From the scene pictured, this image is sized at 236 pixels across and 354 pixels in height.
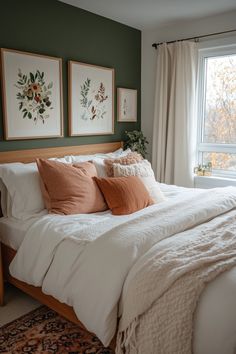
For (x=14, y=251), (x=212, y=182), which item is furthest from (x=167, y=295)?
(x=212, y=182)

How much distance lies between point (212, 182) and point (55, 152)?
1.81m

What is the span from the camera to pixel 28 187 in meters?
2.45

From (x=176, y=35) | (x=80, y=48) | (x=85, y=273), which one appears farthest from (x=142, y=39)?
(x=85, y=273)

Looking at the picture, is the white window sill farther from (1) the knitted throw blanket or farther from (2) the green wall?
(1) the knitted throw blanket

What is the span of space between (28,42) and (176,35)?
182cm

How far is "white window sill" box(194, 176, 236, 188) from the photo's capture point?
356 centimetres

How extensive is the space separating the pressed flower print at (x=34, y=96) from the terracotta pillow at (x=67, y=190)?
626 millimetres

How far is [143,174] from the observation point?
286 centimetres

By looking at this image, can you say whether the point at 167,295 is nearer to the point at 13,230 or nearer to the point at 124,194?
the point at 124,194

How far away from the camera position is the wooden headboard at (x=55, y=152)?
276cm

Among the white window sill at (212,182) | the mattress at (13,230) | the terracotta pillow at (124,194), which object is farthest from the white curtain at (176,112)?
the mattress at (13,230)

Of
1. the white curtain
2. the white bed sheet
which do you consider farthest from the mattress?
the white curtain

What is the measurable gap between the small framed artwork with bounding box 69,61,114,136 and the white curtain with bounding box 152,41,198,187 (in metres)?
0.61

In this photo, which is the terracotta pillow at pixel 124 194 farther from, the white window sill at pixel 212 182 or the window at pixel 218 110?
the window at pixel 218 110
